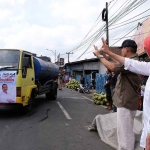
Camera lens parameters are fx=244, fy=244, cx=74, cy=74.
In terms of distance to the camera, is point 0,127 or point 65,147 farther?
point 0,127

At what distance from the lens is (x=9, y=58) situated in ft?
28.7

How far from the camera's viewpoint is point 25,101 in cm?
859

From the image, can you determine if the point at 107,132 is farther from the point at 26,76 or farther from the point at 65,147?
the point at 26,76

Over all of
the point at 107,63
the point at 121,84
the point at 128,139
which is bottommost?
the point at 128,139

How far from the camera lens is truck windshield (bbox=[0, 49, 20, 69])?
8.52 meters

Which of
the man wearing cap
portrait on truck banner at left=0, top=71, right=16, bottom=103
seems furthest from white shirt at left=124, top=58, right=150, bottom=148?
portrait on truck banner at left=0, top=71, right=16, bottom=103

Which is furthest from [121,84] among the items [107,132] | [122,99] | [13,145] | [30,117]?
[30,117]

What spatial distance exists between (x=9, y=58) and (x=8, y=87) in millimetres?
1153

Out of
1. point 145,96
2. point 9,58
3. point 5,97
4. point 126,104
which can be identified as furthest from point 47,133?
point 145,96

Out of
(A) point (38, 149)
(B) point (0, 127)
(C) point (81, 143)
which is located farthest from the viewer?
(B) point (0, 127)

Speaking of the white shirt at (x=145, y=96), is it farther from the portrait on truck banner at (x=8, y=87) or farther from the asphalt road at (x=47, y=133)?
the portrait on truck banner at (x=8, y=87)

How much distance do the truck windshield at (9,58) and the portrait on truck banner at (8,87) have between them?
32 centimetres

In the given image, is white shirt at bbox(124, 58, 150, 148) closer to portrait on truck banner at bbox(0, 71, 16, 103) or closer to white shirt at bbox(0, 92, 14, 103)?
portrait on truck banner at bbox(0, 71, 16, 103)

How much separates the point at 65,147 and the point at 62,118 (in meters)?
3.17
